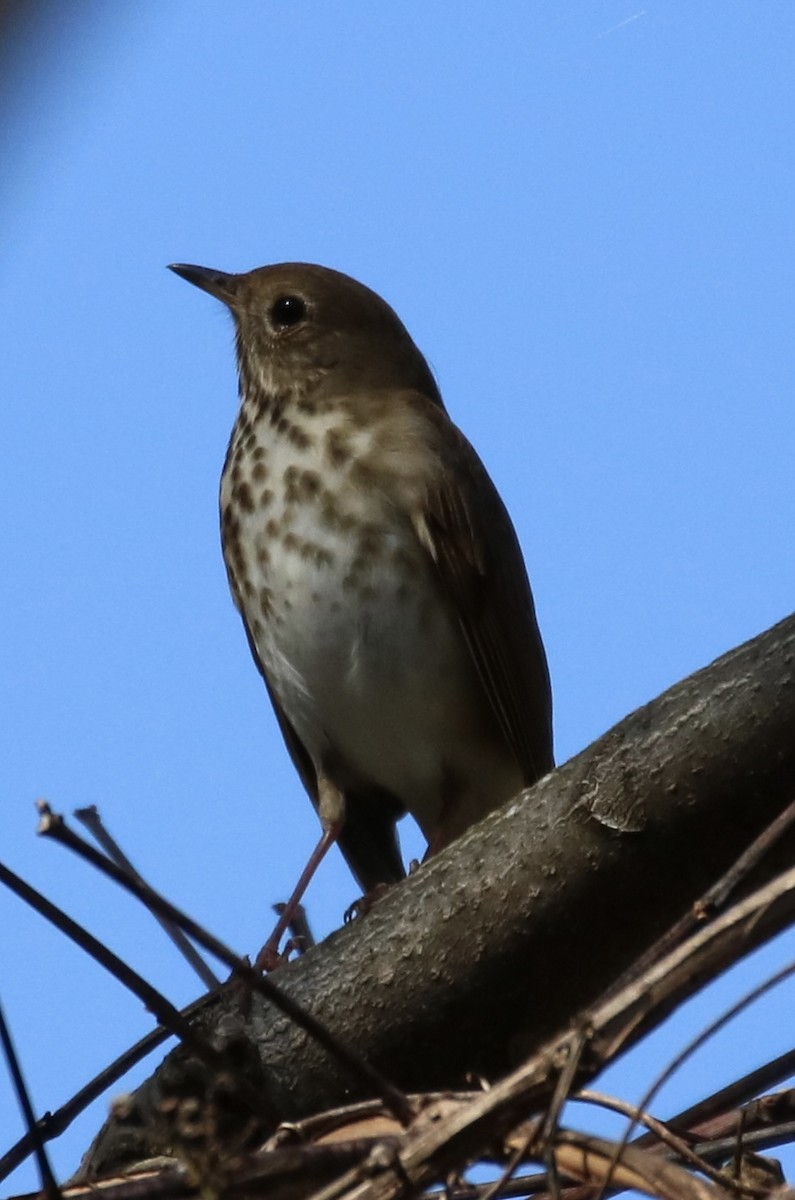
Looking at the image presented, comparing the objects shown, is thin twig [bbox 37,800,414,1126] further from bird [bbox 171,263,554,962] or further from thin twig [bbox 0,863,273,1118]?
bird [bbox 171,263,554,962]

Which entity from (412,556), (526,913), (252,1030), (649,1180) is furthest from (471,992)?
(412,556)

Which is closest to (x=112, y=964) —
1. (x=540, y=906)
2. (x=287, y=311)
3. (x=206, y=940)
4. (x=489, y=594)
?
(x=206, y=940)

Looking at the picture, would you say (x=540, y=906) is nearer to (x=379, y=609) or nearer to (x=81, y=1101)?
(x=81, y=1101)

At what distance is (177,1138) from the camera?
1.88 meters

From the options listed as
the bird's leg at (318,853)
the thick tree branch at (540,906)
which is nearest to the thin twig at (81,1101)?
the thick tree branch at (540,906)

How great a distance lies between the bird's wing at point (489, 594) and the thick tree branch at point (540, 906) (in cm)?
165

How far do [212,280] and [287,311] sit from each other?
11.5 inches

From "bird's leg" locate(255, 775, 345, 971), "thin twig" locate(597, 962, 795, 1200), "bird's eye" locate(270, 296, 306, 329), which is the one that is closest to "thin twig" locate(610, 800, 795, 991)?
"thin twig" locate(597, 962, 795, 1200)

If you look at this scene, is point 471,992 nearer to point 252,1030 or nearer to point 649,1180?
point 252,1030

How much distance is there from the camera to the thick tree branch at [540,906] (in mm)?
2527

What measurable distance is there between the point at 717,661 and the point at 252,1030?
0.97 metres

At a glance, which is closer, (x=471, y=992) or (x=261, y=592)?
(x=471, y=992)

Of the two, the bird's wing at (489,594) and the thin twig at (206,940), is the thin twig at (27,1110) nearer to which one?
the thin twig at (206,940)

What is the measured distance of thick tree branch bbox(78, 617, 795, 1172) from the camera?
253cm
